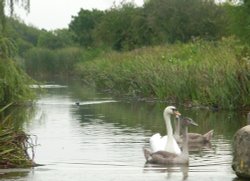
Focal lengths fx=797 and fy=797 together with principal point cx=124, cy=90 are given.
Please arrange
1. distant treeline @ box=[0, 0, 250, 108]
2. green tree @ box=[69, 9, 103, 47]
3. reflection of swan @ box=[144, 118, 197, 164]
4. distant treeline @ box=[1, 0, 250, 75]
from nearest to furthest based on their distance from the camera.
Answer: reflection of swan @ box=[144, 118, 197, 164] → distant treeline @ box=[0, 0, 250, 108] → distant treeline @ box=[1, 0, 250, 75] → green tree @ box=[69, 9, 103, 47]

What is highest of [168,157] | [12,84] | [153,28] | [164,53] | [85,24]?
[85,24]

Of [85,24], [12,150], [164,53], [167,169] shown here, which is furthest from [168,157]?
[85,24]

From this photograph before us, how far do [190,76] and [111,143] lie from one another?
13468 millimetres

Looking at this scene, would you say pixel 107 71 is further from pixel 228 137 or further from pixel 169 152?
pixel 169 152

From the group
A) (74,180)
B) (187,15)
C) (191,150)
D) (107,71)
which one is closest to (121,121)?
(191,150)

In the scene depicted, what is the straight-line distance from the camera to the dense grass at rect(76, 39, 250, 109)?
29766 millimetres

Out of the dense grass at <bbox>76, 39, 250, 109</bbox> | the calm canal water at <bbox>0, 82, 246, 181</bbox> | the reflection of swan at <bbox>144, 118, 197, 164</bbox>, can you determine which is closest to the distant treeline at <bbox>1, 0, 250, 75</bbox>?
the dense grass at <bbox>76, 39, 250, 109</bbox>

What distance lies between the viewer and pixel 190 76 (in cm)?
3281

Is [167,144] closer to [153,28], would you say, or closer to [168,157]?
[168,157]

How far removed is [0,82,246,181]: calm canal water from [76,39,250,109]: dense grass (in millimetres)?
1000

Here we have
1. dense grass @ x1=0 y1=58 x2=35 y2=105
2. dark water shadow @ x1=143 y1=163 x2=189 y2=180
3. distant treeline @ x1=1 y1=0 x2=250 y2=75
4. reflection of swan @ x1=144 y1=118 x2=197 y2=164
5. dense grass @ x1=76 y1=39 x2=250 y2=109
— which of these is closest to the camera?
dark water shadow @ x1=143 y1=163 x2=189 y2=180

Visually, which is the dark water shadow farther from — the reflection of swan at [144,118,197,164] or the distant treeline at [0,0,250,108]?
the distant treeline at [0,0,250,108]

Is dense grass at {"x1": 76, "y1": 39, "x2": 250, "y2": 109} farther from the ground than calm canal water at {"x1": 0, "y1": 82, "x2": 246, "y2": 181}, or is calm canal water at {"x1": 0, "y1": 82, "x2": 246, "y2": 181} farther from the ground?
dense grass at {"x1": 76, "y1": 39, "x2": 250, "y2": 109}

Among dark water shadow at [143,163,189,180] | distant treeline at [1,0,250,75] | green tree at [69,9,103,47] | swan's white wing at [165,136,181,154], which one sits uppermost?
green tree at [69,9,103,47]
